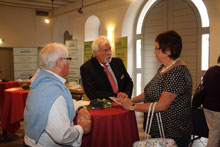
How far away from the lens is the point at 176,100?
5.88 feet

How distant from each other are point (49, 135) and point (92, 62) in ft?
4.87

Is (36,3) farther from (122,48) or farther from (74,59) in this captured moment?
(122,48)

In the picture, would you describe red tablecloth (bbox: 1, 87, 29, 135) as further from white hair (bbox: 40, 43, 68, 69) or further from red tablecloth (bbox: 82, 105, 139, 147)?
white hair (bbox: 40, 43, 68, 69)

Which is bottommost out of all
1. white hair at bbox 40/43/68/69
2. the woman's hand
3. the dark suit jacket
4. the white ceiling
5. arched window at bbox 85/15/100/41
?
the woman's hand

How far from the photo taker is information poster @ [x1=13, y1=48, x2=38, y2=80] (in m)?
10.2

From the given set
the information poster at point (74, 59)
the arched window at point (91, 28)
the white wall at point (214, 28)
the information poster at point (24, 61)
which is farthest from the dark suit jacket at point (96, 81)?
the information poster at point (24, 61)

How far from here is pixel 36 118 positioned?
56.0 inches

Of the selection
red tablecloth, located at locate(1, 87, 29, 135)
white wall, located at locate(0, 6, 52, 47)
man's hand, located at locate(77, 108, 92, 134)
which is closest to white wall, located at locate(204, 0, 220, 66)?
man's hand, located at locate(77, 108, 92, 134)

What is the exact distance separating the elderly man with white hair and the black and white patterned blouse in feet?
2.38

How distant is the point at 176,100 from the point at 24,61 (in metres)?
9.94

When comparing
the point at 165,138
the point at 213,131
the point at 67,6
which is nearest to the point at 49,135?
the point at 165,138

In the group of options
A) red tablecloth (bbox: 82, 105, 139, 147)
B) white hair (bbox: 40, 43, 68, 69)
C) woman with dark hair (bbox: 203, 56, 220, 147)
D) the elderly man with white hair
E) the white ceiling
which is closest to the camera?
the elderly man with white hair

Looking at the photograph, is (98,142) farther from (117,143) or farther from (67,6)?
(67,6)

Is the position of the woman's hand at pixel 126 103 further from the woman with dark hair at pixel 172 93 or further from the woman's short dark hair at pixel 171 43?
the woman's short dark hair at pixel 171 43
